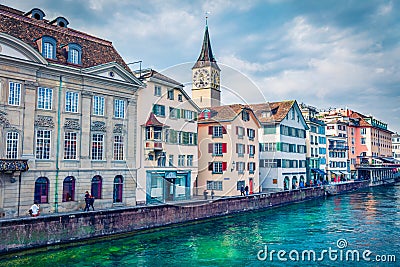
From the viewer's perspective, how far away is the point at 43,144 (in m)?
27.5

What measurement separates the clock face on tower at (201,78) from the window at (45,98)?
169 ft

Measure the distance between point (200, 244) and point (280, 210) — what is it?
19632mm

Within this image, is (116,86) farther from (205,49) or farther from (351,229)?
(205,49)

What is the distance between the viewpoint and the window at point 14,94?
2573 centimetres

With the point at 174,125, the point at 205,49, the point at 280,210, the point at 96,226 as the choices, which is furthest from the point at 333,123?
the point at 96,226

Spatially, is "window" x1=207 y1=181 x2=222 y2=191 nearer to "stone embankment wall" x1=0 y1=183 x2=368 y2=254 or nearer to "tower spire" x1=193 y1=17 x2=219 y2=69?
"stone embankment wall" x1=0 y1=183 x2=368 y2=254

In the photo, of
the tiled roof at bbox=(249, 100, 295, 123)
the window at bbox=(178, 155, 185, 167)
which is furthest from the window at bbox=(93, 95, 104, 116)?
the tiled roof at bbox=(249, 100, 295, 123)

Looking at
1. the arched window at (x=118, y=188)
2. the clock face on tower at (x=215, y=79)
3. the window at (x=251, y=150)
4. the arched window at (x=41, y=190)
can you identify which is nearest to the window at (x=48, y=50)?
the arched window at (x=41, y=190)

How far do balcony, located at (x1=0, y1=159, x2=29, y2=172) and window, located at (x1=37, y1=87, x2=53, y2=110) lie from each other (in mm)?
4440

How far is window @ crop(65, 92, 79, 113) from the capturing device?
29141mm

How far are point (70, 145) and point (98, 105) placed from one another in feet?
13.8

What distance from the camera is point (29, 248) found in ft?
74.1

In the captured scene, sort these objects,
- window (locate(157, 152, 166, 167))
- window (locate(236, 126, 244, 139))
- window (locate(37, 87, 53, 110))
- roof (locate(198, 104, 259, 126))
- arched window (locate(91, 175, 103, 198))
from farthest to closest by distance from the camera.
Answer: window (locate(236, 126, 244, 139)), roof (locate(198, 104, 259, 126)), window (locate(157, 152, 166, 167)), arched window (locate(91, 175, 103, 198)), window (locate(37, 87, 53, 110))

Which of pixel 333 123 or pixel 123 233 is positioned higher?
pixel 333 123
